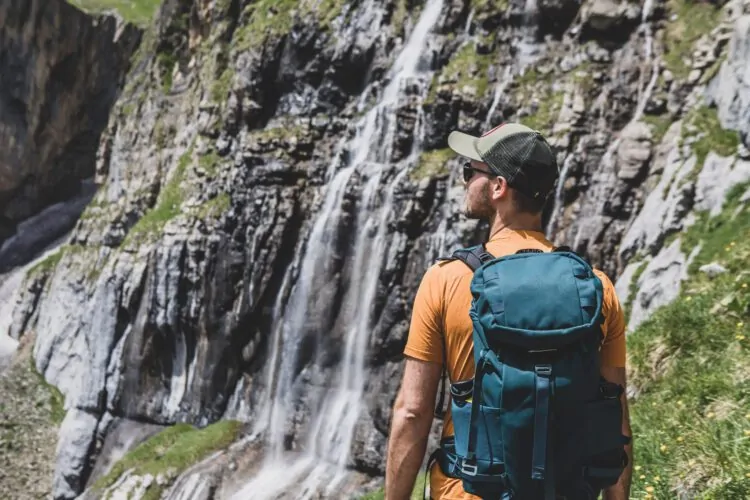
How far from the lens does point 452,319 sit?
3.16 meters

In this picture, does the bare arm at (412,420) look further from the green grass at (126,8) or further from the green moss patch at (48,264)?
the green grass at (126,8)

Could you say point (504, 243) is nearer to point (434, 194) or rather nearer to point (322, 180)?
point (434, 194)

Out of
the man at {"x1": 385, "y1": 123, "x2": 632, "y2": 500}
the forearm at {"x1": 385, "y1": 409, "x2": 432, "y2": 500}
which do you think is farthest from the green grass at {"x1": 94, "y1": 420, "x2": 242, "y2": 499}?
→ the man at {"x1": 385, "y1": 123, "x2": 632, "y2": 500}

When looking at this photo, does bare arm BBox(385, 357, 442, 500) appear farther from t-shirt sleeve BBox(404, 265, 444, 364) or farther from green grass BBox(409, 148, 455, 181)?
green grass BBox(409, 148, 455, 181)

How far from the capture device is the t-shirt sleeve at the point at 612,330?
10.8 ft

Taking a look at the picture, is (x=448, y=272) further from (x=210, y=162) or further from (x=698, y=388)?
(x=210, y=162)

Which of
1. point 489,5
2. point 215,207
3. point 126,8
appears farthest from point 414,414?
point 126,8

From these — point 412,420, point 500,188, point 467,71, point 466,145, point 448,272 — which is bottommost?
point 412,420

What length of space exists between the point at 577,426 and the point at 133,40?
206 feet

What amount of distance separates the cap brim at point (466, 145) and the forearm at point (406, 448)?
1.37 metres

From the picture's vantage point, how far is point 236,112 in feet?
92.0

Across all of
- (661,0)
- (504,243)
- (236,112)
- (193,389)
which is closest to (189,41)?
(236,112)

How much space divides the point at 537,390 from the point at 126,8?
6658cm

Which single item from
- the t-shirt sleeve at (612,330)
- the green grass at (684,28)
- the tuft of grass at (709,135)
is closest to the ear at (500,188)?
the t-shirt sleeve at (612,330)
